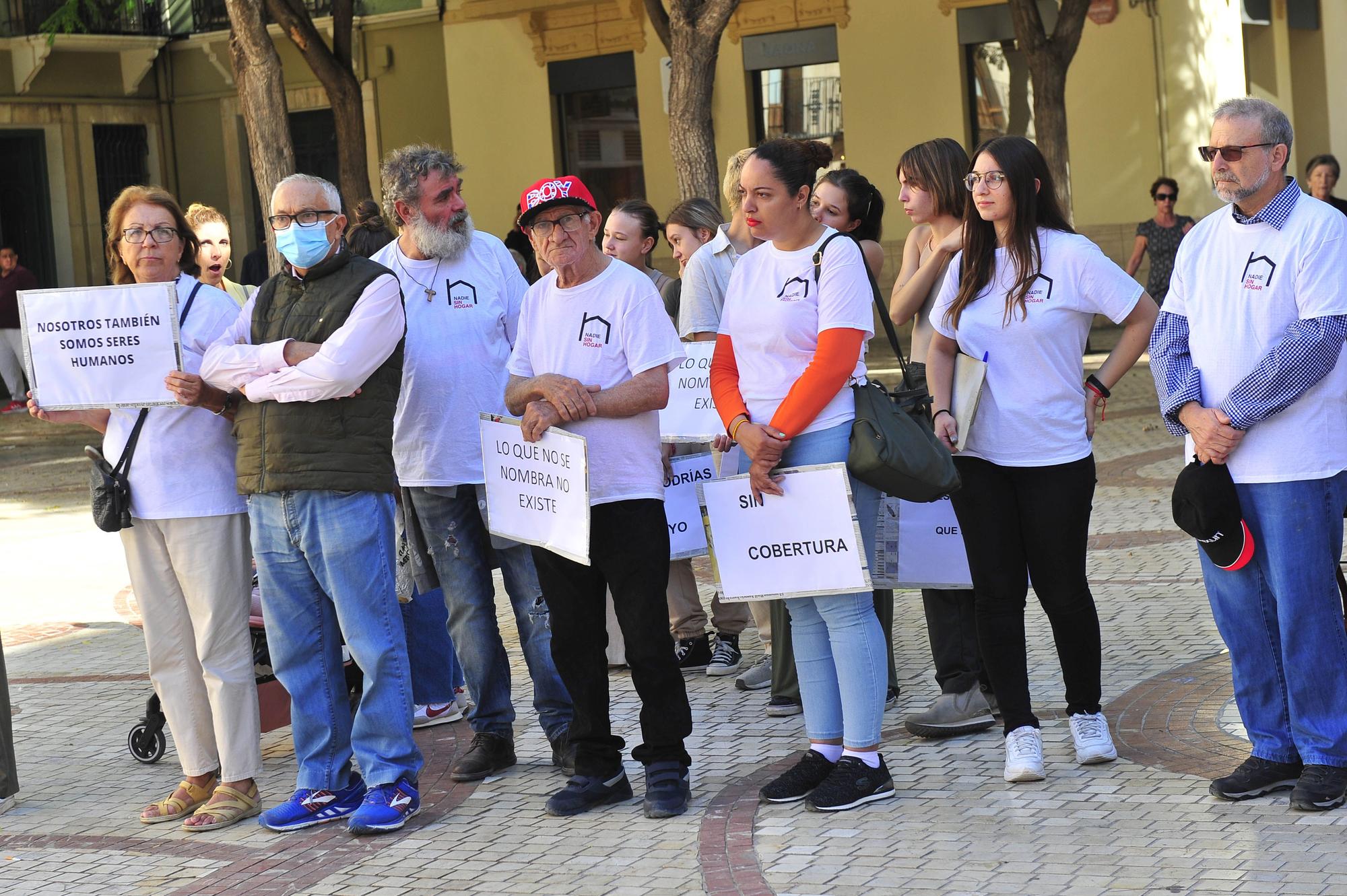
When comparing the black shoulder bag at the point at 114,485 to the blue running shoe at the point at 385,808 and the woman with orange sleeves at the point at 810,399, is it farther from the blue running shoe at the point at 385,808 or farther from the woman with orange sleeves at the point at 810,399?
the woman with orange sleeves at the point at 810,399

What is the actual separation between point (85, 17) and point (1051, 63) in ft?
53.7

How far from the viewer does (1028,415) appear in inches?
205

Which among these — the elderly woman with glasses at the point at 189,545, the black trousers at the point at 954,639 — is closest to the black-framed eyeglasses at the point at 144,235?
the elderly woman with glasses at the point at 189,545

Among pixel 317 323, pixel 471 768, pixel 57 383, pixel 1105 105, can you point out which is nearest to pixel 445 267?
pixel 317 323

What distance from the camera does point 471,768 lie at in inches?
227

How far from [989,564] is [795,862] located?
124 cm

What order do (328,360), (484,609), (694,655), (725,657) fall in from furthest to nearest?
(694,655)
(725,657)
(484,609)
(328,360)

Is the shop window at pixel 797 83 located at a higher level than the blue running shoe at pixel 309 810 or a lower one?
higher

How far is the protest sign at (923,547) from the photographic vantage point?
19.1ft

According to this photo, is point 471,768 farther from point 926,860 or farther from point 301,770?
point 926,860

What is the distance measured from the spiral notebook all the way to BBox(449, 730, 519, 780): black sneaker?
6.43 feet

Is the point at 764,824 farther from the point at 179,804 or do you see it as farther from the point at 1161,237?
the point at 1161,237

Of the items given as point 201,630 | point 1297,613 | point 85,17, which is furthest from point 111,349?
point 85,17

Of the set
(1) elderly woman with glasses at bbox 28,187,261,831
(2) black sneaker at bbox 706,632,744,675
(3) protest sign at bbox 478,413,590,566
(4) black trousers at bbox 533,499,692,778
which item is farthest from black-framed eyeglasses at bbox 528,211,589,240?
(2) black sneaker at bbox 706,632,744,675
